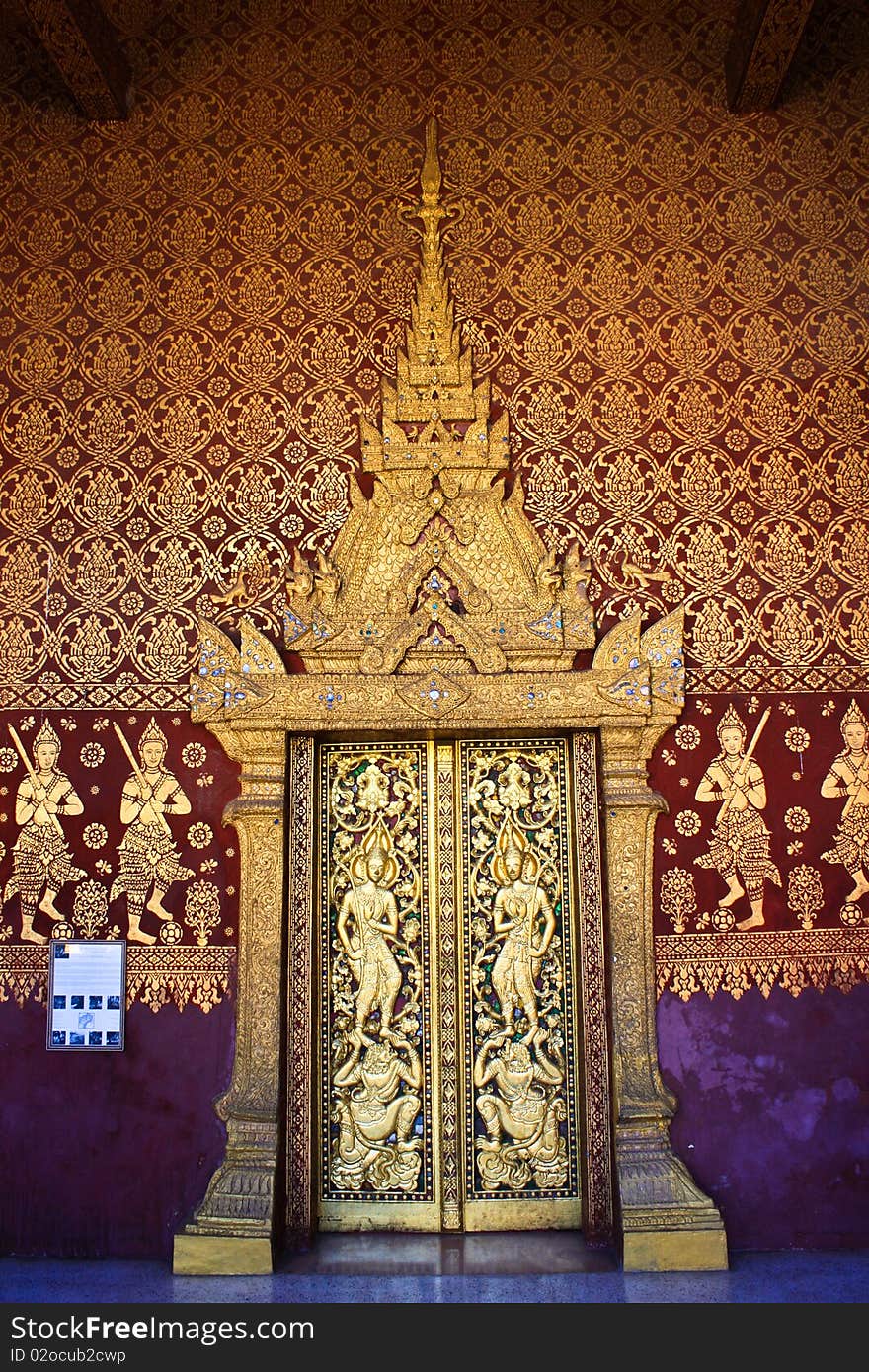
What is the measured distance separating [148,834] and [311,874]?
Answer: 69cm

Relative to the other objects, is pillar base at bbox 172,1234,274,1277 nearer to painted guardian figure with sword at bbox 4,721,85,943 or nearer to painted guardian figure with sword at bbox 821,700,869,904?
painted guardian figure with sword at bbox 4,721,85,943

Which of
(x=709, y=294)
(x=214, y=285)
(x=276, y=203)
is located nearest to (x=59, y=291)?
(x=214, y=285)

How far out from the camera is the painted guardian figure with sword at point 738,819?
4.32 m

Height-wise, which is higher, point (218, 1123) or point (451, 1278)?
point (218, 1123)

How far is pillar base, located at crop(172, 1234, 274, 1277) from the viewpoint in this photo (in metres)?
3.92

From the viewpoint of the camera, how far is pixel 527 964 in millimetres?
4348

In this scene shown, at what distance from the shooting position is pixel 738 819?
436 cm

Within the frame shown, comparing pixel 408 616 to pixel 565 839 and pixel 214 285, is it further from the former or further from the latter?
pixel 214 285

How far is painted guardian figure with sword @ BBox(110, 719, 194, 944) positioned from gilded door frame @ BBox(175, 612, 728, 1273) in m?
0.26

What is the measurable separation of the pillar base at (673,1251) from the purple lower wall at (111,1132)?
1623mm

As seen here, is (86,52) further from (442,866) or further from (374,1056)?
(374,1056)

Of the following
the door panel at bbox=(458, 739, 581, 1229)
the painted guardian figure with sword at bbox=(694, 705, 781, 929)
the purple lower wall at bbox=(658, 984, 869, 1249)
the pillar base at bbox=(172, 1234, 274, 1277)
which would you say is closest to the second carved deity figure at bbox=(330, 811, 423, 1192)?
the door panel at bbox=(458, 739, 581, 1229)

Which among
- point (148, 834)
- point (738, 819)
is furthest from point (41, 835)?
point (738, 819)

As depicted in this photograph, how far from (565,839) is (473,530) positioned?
1.38 metres
